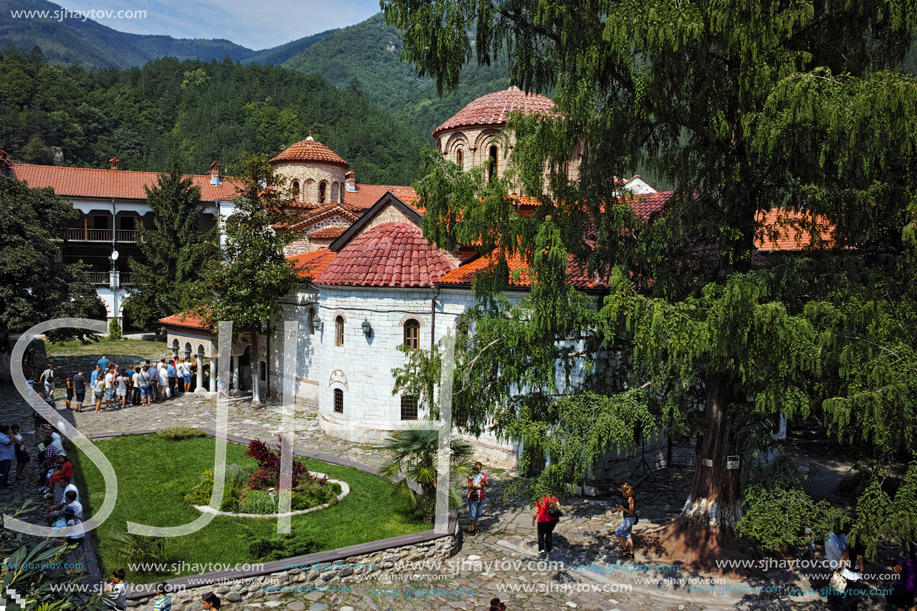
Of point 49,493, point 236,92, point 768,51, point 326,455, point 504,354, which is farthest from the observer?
point 236,92

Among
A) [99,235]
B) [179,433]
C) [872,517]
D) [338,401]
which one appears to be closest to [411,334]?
[338,401]

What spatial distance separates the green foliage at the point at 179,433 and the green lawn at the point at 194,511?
974 mm

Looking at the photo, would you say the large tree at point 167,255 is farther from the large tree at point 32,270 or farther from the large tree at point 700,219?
the large tree at point 700,219

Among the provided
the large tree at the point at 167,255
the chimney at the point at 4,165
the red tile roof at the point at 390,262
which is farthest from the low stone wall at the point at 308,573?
the chimney at the point at 4,165

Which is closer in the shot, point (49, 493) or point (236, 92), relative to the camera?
point (49, 493)

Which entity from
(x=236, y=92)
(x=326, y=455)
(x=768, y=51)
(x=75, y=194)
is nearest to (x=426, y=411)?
(x=326, y=455)

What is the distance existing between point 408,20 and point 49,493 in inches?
368

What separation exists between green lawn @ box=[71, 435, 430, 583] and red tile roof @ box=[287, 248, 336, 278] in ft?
21.7

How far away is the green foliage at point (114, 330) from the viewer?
32.2m

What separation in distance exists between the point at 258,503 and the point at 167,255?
25640mm

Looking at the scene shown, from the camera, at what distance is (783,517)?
7.95 meters

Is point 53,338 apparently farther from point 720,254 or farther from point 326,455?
point 720,254

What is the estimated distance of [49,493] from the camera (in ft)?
34.8

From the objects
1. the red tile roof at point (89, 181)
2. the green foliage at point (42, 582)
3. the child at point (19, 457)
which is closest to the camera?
the green foliage at point (42, 582)
